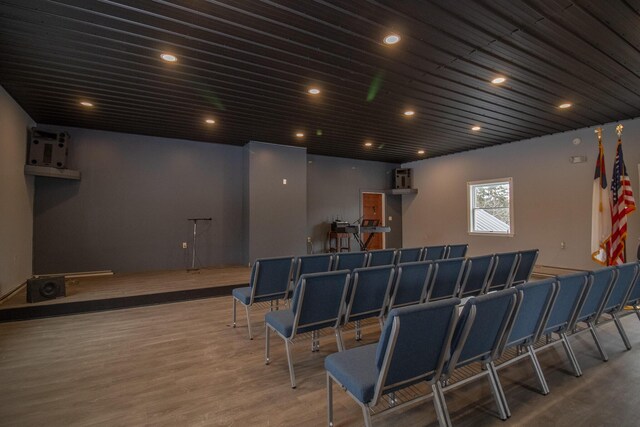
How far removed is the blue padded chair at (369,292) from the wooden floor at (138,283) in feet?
11.2

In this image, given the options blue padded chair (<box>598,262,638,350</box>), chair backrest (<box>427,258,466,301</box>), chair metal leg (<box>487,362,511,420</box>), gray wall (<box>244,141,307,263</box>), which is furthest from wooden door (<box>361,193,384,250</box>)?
chair metal leg (<box>487,362,511,420</box>)

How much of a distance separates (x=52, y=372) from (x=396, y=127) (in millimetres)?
6365

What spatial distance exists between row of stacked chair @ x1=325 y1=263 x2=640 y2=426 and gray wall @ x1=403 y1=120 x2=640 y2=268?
16.7ft

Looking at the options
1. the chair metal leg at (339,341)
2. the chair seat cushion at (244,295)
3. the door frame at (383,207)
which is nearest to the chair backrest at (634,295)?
the chair metal leg at (339,341)

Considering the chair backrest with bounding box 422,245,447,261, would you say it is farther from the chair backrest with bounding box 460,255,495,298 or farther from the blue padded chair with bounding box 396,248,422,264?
the chair backrest with bounding box 460,255,495,298

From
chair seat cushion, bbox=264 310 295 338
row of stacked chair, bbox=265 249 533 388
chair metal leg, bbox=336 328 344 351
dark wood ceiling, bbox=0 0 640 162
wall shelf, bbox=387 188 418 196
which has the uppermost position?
dark wood ceiling, bbox=0 0 640 162

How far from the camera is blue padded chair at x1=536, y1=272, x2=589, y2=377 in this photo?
2299mm

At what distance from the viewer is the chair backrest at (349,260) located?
3.67 meters

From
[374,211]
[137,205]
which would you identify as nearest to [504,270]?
[374,211]

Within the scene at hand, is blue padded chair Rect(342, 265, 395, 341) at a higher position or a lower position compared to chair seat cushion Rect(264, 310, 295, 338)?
higher

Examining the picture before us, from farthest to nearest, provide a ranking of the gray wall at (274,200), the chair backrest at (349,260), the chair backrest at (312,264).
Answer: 1. the gray wall at (274,200)
2. the chair backrest at (349,260)
3. the chair backrest at (312,264)

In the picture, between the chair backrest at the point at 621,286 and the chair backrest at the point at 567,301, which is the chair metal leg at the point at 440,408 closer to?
the chair backrest at the point at 567,301

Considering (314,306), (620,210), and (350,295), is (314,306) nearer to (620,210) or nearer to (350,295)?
(350,295)

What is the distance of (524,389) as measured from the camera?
2.32m
